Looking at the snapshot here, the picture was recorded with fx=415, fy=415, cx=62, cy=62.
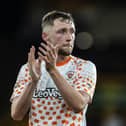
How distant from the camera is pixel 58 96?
3.49m

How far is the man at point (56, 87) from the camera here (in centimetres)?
327

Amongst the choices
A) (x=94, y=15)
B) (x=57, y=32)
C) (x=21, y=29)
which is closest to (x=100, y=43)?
(x=94, y=15)

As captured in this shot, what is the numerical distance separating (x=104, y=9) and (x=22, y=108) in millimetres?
9217

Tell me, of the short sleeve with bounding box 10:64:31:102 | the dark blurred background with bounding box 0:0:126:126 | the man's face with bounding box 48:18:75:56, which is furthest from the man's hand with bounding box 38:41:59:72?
the dark blurred background with bounding box 0:0:126:126

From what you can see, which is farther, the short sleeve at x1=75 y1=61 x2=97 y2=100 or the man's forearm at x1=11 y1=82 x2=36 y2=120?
the short sleeve at x1=75 y1=61 x2=97 y2=100

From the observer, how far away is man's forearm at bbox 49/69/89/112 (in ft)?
10.4

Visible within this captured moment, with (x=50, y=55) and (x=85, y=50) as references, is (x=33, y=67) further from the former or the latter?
(x=85, y=50)

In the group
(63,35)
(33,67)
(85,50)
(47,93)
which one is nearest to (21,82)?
(47,93)

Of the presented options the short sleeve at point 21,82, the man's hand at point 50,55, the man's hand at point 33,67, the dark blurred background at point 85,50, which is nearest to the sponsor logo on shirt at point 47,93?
the short sleeve at point 21,82

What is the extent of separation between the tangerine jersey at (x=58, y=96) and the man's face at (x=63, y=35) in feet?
0.67

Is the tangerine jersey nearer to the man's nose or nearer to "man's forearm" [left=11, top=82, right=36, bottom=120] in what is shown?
"man's forearm" [left=11, top=82, right=36, bottom=120]

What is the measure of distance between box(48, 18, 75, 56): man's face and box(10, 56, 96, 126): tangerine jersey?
20 centimetres

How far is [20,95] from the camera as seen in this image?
11.2 feet

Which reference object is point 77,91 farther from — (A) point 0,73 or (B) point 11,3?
(B) point 11,3
